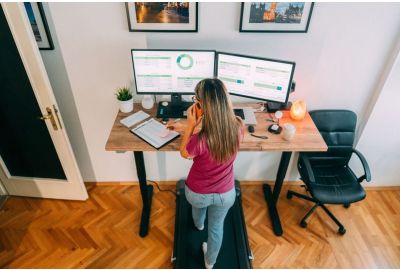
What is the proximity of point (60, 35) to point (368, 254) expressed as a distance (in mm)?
2934

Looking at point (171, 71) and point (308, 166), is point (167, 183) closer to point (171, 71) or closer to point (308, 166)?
point (171, 71)

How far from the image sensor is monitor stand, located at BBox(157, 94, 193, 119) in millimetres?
2283

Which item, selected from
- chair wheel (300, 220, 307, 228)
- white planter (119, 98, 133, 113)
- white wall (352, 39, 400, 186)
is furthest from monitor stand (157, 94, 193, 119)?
white wall (352, 39, 400, 186)

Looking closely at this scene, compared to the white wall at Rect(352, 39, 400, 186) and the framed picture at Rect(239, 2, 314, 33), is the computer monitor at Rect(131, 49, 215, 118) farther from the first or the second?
the white wall at Rect(352, 39, 400, 186)

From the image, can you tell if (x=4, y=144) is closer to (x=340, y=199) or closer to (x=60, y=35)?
(x=60, y=35)

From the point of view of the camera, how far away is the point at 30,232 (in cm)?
253

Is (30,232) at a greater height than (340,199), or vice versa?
(340,199)

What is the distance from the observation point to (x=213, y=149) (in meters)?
1.54

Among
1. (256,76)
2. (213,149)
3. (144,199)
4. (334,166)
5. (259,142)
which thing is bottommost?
(144,199)

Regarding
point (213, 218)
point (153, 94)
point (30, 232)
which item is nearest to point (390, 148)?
point (213, 218)

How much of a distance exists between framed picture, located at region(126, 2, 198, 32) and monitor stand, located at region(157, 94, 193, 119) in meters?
0.52

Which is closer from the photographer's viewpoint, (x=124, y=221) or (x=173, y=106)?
(x=173, y=106)

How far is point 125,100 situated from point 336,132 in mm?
1754

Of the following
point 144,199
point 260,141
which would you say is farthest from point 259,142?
point 144,199
